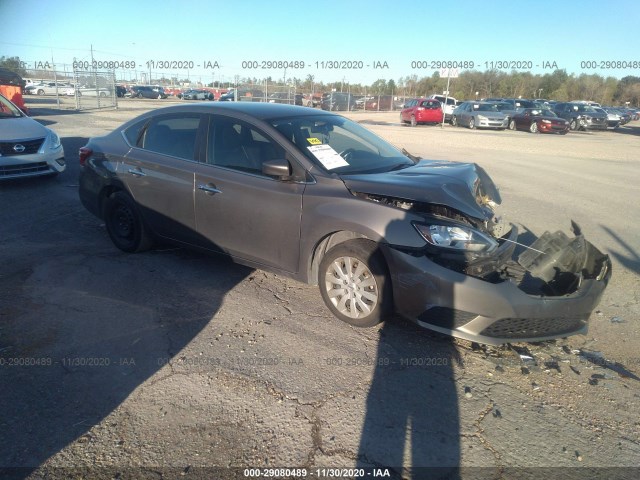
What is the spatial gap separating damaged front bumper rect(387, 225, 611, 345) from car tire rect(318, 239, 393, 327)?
111 mm

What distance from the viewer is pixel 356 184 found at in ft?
12.3

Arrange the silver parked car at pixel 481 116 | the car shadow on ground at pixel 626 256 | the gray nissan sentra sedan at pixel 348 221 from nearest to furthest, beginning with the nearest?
the gray nissan sentra sedan at pixel 348 221
the car shadow on ground at pixel 626 256
the silver parked car at pixel 481 116

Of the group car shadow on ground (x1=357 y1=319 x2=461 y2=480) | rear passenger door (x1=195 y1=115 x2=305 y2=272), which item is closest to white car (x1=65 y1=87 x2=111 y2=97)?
rear passenger door (x1=195 y1=115 x2=305 y2=272)

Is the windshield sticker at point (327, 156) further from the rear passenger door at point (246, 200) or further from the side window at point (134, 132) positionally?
the side window at point (134, 132)

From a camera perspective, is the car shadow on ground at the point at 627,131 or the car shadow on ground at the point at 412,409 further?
the car shadow on ground at the point at 627,131

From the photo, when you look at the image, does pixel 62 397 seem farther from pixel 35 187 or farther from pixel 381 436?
pixel 35 187

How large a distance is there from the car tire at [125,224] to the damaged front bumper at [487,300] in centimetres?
296

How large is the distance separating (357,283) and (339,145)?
1.44 meters

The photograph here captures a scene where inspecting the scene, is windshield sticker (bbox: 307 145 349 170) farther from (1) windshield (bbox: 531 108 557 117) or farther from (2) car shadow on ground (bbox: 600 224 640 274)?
(1) windshield (bbox: 531 108 557 117)

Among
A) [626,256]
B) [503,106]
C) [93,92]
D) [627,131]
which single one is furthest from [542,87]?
[626,256]

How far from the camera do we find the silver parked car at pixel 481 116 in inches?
1067

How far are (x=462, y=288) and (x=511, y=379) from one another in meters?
0.70

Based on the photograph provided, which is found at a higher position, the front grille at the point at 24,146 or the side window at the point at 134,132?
the side window at the point at 134,132

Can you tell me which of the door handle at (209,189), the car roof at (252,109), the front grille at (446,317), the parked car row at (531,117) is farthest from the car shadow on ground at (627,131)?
the door handle at (209,189)
